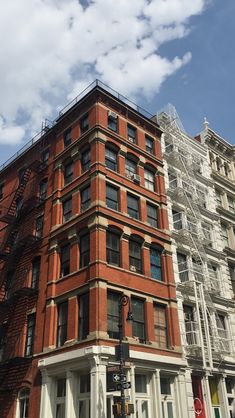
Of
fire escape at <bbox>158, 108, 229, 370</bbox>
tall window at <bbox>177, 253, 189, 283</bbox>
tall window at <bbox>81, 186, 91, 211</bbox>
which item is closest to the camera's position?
fire escape at <bbox>158, 108, 229, 370</bbox>

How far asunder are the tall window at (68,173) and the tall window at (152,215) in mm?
5702

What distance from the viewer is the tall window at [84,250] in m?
24.8

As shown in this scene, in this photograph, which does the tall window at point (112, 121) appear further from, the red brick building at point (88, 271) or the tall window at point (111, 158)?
the tall window at point (111, 158)

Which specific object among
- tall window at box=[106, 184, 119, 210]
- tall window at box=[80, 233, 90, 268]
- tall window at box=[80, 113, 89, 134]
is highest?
tall window at box=[80, 113, 89, 134]

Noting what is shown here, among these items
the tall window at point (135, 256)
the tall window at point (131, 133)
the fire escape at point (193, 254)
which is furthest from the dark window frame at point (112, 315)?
the tall window at point (131, 133)

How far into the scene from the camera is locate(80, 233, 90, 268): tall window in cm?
2477

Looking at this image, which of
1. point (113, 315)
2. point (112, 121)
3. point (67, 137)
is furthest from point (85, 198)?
point (113, 315)

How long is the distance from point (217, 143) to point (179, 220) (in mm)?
13517

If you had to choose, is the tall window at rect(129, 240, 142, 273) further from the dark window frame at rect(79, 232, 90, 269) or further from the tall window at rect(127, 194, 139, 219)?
the dark window frame at rect(79, 232, 90, 269)

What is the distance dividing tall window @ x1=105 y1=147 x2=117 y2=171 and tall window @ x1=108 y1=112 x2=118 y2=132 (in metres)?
1.89

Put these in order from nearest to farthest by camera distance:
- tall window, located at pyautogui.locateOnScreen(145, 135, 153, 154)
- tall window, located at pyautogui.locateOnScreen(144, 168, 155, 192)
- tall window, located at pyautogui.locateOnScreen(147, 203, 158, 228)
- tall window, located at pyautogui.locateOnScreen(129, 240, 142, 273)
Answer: tall window, located at pyautogui.locateOnScreen(129, 240, 142, 273), tall window, located at pyautogui.locateOnScreen(147, 203, 158, 228), tall window, located at pyautogui.locateOnScreen(144, 168, 155, 192), tall window, located at pyautogui.locateOnScreen(145, 135, 153, 154)

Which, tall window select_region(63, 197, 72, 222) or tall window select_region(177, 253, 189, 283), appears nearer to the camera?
tall window select_region(63, 197, 72, 222)

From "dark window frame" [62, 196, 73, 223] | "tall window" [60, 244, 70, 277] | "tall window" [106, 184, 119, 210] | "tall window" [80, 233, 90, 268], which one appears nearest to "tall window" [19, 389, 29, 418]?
"tall window" [60, 244, 70, 277]

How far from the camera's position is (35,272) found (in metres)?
28.6
